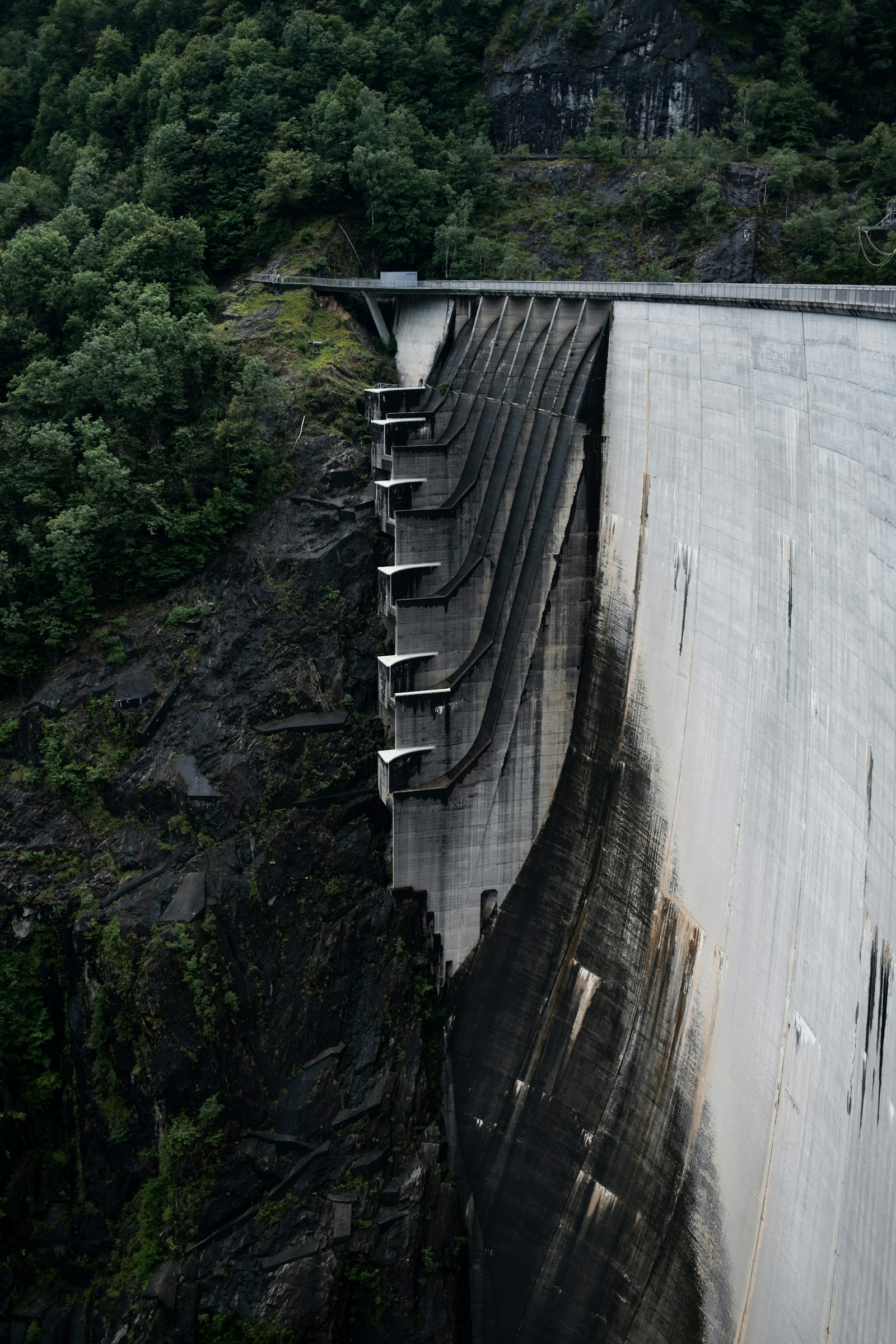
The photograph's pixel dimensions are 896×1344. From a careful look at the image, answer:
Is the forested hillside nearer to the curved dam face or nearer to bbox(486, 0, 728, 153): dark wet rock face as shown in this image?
bbox(486, 0, 728, 153): dark wet rock face

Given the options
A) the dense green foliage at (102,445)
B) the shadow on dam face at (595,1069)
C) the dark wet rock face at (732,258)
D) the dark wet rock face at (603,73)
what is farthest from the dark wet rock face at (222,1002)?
the dark wet rock face at (603,73)

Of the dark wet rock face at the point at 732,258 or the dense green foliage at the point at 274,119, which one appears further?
the dense green foliage at the point at 274,119

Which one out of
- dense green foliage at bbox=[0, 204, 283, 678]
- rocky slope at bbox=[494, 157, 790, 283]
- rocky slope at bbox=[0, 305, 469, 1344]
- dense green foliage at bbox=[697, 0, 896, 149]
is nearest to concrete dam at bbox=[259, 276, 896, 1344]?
rocky slope at bbox=[0, 305, 469, 1344]

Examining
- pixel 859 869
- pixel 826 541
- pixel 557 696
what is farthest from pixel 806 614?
pixel 557 696

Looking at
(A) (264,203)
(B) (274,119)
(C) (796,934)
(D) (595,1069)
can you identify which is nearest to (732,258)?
(A) (264,203)

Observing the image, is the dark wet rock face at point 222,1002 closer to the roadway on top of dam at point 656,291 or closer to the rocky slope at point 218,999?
the rocky slope at point 218,999

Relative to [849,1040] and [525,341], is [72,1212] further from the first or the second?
[525,341]

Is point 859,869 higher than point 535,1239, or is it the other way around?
point 859,869
